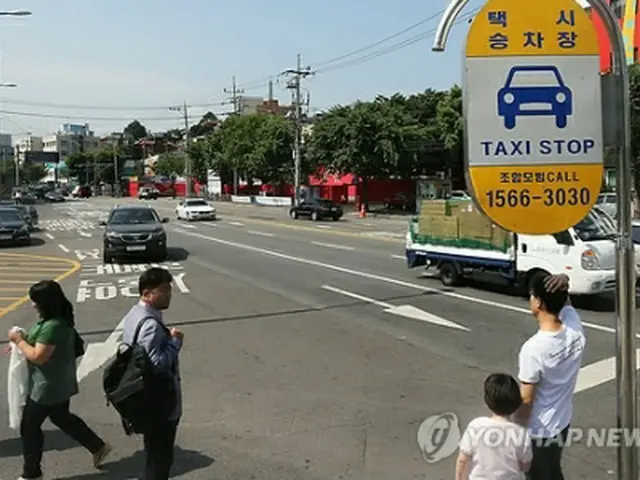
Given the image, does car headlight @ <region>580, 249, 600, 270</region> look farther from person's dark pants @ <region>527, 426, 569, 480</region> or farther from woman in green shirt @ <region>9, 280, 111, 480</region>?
woman in green shirt @ <region>9, 280, 111, 480</region>

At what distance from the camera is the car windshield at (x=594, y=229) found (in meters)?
12.7

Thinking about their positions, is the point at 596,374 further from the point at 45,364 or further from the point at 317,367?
the point at 45,364

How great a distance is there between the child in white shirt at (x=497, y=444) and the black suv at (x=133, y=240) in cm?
1892

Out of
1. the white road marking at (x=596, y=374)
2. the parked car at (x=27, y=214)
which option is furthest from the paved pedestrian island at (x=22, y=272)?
the white road marking at (x=596, y=374)

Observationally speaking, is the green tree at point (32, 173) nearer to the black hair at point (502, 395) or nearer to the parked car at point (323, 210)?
the parked car at point (323, 210)

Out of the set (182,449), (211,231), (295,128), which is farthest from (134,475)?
(295,128)

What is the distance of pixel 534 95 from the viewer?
3.54m

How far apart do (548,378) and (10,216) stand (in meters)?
29.7

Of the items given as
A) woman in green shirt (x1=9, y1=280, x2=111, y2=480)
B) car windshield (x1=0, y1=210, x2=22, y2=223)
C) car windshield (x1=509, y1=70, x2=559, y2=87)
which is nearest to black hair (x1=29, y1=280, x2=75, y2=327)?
woman in green shirt (x1=9, y1=280, x2=111, y2=480)

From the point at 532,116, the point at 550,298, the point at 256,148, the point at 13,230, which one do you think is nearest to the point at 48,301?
the point at 550,298

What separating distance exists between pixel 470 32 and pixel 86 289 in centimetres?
1405

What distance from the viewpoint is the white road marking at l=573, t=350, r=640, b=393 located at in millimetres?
7812

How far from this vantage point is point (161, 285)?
15.2 ft

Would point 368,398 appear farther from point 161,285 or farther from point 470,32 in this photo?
point 470,32
